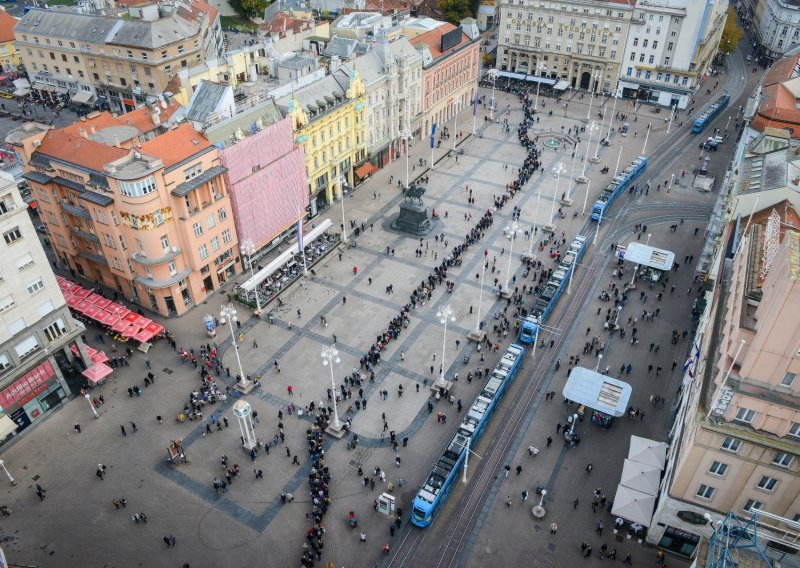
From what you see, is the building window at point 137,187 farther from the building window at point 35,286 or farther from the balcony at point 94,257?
the balcony at point 94,257

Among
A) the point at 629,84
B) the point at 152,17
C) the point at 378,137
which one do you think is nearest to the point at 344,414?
the point at 378,137

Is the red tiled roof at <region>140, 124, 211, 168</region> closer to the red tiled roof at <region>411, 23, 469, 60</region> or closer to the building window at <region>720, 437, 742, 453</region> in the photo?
the red tiled roof at <region>411, 23, 469, 60</region>

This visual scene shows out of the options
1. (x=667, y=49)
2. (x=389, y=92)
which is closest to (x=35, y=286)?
(x=389, y=92)

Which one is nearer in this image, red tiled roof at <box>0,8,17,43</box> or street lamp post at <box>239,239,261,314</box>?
street lamp post at <box>239,239,261,314</box>

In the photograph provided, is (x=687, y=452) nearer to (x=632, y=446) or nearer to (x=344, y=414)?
(x=632, y=446)

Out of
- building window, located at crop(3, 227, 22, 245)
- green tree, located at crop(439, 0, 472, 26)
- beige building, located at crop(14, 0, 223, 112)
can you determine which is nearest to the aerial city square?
building window, located at crop(3, 227, 22, 245)

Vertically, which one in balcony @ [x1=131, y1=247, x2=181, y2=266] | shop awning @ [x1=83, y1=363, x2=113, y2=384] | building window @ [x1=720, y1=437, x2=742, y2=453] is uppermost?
building window @ [x1=720, y1=437, x2=742, y2=453]
